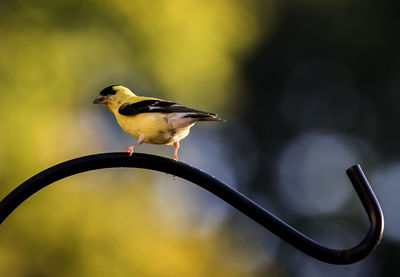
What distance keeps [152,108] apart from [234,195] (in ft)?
Result: 4.78

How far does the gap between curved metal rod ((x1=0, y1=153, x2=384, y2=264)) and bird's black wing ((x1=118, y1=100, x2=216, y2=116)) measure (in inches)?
39.9

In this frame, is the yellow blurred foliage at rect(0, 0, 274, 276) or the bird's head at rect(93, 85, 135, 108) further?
the yellow blurred foliage at rect(0, 0, 274, 276)

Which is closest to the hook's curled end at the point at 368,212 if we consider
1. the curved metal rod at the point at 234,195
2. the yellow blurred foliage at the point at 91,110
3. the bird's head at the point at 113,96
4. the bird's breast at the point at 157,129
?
the curved metal rod at the point at 234,195

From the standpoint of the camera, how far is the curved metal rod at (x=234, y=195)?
8.11ft

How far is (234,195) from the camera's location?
8.37ft

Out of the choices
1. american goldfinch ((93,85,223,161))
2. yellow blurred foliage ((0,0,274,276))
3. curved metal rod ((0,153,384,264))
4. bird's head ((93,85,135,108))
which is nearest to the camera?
curved metal rod ((0,153,384,264))

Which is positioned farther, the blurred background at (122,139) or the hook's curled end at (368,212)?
the blurred background at (122,139)

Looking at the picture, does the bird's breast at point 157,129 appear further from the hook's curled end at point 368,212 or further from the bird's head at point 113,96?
the hook's curled end at point 368,212

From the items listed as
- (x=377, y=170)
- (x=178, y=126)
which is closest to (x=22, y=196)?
(x=178, y=126)

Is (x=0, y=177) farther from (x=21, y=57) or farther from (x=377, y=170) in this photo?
(x=377, y=170)

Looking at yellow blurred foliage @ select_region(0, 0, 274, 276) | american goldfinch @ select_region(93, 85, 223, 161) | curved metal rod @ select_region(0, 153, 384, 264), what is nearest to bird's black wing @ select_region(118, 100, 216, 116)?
american goldfinch @ select_region(93, 85, 223, 161)

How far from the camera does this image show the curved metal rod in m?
2.47

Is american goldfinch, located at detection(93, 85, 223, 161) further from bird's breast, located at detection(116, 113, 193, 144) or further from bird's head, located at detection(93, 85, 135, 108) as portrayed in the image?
bird's head, located at detection(93, 85, 135, 108)

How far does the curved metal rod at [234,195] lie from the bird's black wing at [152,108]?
1.01 m
